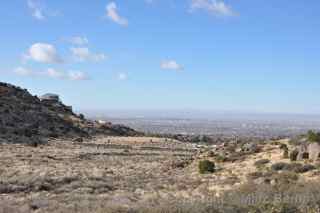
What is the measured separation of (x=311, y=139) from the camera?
3272cm

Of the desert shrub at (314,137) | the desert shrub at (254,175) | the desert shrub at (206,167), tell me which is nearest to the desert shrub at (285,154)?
the desert shrub at (314,137)

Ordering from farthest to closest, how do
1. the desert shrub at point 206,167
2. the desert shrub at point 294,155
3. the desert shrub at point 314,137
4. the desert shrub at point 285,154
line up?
the desert shrub at point 285,154
the desert shrub at point 206,167
the desert shrub at point 314,137
the desert shrub at point 294,155

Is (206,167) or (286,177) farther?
(206,167)

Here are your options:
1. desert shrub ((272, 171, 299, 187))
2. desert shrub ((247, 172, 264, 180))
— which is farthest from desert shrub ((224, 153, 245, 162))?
desert shrub ((272, 171, 299, 187))

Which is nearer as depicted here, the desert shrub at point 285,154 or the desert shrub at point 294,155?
the desert shrub at point 294,155

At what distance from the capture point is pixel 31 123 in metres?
75.9

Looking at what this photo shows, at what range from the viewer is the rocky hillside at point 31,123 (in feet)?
212

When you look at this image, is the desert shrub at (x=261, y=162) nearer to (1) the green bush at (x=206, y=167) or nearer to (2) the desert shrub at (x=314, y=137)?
(1) the green bush at (x=206, y=167)

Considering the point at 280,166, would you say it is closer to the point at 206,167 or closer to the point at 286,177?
the point at 286,177

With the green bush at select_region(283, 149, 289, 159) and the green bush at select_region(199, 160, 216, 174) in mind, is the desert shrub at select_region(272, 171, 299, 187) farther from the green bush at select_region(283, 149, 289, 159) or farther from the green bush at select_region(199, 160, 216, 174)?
the green bush at select_region(199, 160, 216, 174)

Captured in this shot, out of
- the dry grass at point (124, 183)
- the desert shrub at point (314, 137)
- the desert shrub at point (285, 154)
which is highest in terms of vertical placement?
the desert shrub at point (314, 137)

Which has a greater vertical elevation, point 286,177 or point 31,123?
point 31,123

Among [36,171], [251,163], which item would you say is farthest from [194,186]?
[36,171]

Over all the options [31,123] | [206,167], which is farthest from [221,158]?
[31,123]
